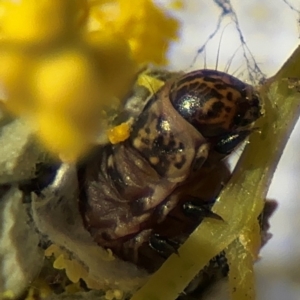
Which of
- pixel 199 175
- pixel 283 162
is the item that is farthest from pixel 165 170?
pixel 283 162

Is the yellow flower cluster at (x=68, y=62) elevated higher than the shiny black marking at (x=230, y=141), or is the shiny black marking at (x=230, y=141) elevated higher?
the yellow flower cluster at (x=68, y=62)

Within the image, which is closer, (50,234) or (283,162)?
(50,234)

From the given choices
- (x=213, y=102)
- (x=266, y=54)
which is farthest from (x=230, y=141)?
(x=266, y=54)

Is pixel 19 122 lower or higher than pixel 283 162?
higher

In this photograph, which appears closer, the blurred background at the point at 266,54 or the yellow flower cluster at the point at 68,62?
the yellow flower cluster at the point at 68,62

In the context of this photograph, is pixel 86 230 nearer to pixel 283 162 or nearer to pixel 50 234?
pixel 50 234

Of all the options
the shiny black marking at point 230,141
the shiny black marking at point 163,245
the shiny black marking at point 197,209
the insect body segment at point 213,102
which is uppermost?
the insect body segment at point 213,102
